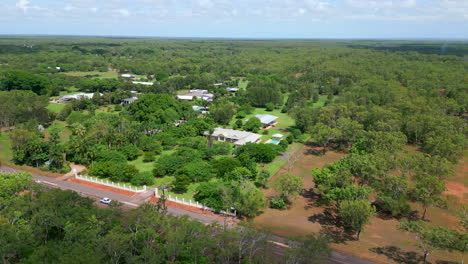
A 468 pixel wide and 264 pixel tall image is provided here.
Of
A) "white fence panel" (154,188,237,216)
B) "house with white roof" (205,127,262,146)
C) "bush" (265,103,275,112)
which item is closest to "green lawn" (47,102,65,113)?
"house with white roof" (205,127,262,146)

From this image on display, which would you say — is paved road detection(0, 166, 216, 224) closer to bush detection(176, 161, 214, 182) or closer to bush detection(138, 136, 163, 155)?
bush detection(176, 161, 214, 182)

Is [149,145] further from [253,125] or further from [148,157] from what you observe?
[253,125]

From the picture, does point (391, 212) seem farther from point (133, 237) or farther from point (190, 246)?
point (133, 237)

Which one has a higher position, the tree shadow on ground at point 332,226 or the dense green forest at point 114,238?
the dense green forest at point 114,238

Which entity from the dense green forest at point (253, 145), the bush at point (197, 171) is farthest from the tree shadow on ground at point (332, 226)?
the bush at point (197, 171)

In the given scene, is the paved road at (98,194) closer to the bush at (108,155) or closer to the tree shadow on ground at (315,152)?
the bush at (108,155)

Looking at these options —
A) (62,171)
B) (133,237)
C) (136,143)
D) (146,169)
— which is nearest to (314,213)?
(133,237)
